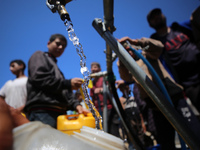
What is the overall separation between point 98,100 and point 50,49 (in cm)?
101

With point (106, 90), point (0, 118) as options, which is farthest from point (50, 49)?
point (0, 118)

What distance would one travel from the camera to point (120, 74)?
1.48 meters

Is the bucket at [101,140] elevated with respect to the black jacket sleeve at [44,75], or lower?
lower

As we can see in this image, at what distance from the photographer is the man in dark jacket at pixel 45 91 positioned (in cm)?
126

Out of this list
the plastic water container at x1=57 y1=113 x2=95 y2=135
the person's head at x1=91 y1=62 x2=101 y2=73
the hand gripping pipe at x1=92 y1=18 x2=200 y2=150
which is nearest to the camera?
the hand gripping pipe at x1=92 y1=18 x2=200 y2=150

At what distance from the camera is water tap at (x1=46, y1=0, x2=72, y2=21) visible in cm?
51

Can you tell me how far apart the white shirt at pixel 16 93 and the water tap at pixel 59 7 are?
1.57m

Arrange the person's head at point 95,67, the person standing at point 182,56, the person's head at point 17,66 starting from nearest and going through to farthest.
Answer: the person standing at point 182,56
the person's head at point 17,66
the person's head at point 95,67

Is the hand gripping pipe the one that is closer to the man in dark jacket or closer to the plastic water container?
the plastic water container

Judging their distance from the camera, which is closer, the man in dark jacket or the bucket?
the bucket

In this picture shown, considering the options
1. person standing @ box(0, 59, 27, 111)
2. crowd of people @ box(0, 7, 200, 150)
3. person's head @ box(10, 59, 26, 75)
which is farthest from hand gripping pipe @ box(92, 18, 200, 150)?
person's head @ box(10, 59, 26, 75)

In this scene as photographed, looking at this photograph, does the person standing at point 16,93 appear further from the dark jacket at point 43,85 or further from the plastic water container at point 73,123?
the plastic water container at point 73,123

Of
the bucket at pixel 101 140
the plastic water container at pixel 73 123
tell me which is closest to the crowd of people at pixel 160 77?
the plastic water container at pixel 73 123

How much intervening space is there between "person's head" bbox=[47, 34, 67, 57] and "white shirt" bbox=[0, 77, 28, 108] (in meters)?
0.65
